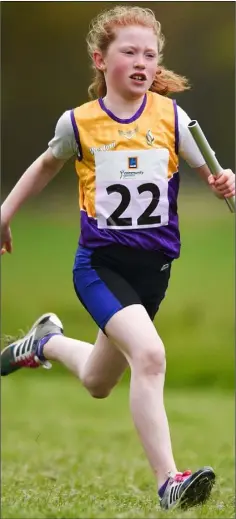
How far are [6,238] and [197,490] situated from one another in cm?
158

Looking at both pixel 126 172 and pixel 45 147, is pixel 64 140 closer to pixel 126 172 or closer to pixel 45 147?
pixel 126 172

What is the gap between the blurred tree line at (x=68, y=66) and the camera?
1489 centimetres

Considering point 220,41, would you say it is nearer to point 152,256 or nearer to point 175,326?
point 175,326

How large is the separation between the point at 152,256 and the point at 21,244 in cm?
1193

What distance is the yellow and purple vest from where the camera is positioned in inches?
211

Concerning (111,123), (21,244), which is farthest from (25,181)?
(21,244)

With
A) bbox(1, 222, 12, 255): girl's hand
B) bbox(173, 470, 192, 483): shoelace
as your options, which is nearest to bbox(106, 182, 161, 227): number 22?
bbox(1, 222, 12, 255): girl's hand

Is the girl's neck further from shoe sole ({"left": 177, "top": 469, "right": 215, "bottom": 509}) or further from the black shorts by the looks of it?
shoe sole ({"left": 177, "top": 469, "right": 215, "bottom": 509})

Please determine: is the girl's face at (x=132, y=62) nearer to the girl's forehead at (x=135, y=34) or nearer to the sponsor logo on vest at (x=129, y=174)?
the girl's forehead at (x=135, y=34)

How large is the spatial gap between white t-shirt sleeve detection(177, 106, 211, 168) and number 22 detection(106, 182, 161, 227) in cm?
24

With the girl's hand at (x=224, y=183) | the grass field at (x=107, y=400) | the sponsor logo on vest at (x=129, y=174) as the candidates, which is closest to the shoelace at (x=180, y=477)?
the grass field at (x=107, y=400)

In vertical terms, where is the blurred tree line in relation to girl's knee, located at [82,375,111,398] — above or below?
above

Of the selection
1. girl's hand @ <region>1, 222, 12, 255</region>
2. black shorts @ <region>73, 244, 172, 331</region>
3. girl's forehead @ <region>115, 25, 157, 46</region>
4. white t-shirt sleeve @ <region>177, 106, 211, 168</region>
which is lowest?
black shorts @ <region>73, 244, 172, 331</region>

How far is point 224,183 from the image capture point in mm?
5168
